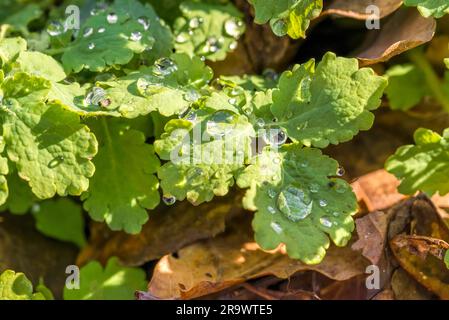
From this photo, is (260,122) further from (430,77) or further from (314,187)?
(430,77)

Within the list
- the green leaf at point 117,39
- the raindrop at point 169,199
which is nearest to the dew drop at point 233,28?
the green leaf at point 117,39

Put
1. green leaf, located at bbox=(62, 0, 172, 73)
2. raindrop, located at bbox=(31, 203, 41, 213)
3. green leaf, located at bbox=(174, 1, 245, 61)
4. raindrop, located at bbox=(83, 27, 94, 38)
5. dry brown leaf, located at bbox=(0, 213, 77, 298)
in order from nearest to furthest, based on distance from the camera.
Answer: green leaf, located at bbox=(62, 0, 172, 73), raindrop, located at bbox=(83, 27, 94, 38), green leaf, located at bbox=(174, 1, 245, 61), dry brown leaf, located at bbox=(0, 213, 77, 298), raindrop, located at bbox=(31, 203, 41, 213)

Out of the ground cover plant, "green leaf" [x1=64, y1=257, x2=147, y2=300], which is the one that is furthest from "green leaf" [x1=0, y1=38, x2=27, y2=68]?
"green leaf" [x1=64, y1=257, x2=147, y2=300]

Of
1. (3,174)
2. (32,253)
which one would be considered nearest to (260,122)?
(3,174)

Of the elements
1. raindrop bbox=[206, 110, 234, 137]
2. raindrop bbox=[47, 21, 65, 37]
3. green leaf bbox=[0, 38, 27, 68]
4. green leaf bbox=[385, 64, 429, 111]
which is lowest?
green leaf bbox=[385, 64, 429, 111]

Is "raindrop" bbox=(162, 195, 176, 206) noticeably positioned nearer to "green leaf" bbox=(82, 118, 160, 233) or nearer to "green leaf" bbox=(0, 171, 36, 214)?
"green leaf" bbox=(82, 118, 160, 233)

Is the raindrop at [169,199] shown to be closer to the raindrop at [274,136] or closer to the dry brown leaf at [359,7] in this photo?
the raindrop at [274,136]
